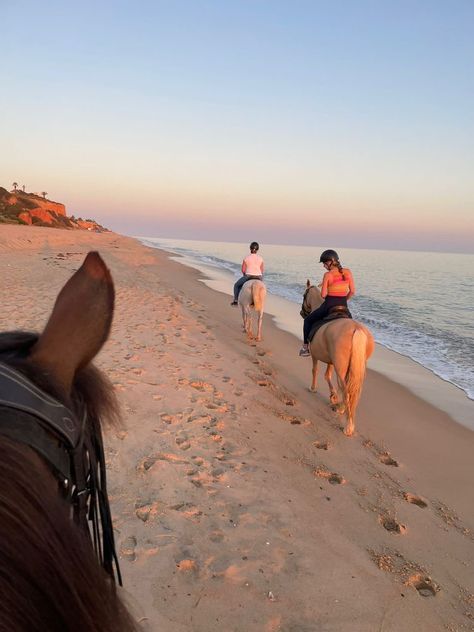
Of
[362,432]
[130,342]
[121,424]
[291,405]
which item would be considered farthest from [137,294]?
[121,424]

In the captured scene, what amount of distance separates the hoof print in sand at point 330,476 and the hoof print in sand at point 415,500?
59 cm

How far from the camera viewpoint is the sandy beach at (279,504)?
8.33 ft

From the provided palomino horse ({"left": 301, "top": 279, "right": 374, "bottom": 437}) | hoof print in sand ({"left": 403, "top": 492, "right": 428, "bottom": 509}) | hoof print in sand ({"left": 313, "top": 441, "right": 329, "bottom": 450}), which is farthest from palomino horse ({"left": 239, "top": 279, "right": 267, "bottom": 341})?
hoof print in sand ({"left": 403, "top": 492, "right": 428, "bottom": 509})

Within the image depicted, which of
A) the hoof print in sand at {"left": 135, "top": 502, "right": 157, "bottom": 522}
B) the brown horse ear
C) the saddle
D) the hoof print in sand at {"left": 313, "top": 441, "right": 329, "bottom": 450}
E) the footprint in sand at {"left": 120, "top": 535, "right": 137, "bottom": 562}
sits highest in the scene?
the brown horse ear

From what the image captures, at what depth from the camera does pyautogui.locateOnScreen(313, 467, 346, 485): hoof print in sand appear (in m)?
4.04

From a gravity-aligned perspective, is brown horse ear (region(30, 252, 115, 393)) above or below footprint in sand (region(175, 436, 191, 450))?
above

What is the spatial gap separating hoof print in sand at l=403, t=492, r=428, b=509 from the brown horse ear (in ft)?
12.8

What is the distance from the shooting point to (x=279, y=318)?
1394 centimetres

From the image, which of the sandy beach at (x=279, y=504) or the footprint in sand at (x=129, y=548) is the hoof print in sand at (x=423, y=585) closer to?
the sandy beach at (x=279, y=504)

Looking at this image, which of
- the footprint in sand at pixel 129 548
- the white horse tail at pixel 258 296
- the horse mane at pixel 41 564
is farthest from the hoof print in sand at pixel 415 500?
the white horse tail at pixel 258 296

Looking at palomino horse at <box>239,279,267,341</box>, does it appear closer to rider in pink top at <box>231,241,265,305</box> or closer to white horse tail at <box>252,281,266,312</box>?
white horse tail at <box>252,281,266,312</box>

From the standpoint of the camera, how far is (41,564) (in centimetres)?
55

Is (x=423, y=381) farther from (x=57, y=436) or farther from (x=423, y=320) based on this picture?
(x=57, y=436)

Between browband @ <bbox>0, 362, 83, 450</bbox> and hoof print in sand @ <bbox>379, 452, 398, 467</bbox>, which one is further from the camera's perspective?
hoof print in sand @ <bbox>379, 452, 398, 467</bbox>
